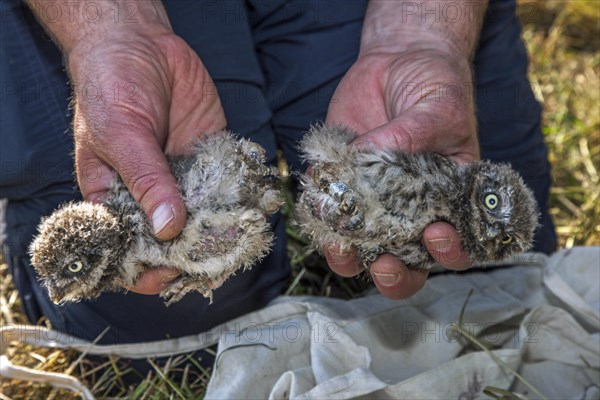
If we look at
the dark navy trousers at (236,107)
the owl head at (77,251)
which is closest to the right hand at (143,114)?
the owl head at (77,251)

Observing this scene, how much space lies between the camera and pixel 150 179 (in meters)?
2.47

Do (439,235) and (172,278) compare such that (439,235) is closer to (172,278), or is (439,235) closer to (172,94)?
(172,278)

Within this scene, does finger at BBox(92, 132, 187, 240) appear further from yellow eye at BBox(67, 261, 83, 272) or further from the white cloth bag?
the white cloth bag

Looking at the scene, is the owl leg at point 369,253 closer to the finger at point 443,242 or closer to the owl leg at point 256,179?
the finger at point 443,242

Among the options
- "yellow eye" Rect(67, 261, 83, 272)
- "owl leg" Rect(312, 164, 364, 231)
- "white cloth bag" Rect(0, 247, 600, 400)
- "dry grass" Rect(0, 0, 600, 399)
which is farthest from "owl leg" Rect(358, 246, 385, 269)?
"dry grass" Rect(0, 0, 600, 399)

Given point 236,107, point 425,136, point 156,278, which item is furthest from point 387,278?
point 236,107

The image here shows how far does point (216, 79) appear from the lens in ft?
11.2

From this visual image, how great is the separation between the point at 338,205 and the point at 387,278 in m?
0.37

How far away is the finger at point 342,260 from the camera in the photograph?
8.43 feet

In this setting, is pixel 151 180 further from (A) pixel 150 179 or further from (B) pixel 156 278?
(B) pixel 156 278

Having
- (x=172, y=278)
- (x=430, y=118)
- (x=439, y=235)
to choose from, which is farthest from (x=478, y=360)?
(x=172, y=278)

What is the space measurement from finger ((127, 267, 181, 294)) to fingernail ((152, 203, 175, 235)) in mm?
184

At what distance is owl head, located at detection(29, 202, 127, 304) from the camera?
236cm

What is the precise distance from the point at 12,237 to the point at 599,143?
3.64 meters
